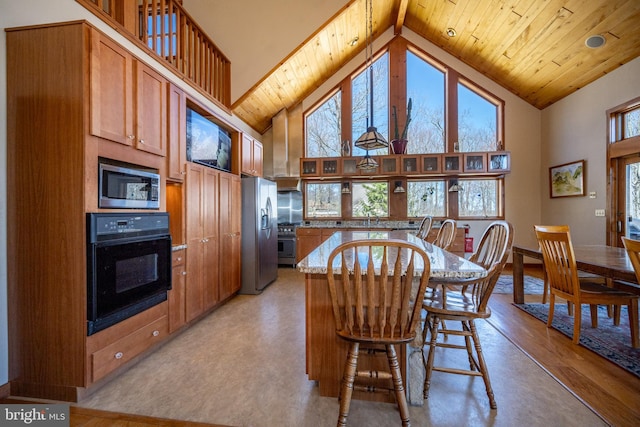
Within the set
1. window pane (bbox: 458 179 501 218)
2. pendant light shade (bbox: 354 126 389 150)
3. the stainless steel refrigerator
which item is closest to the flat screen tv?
the stainless steel refrigerator

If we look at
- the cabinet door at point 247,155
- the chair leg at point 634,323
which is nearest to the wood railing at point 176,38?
the cabinet door at point 247,155

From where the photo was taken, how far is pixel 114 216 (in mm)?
1768

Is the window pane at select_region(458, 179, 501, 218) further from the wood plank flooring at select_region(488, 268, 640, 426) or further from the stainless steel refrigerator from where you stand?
the stainless steel refrigerator

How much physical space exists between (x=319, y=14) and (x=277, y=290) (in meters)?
3.99

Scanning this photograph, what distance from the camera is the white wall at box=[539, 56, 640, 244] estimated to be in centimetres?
381

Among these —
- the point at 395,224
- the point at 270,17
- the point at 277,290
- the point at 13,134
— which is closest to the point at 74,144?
the point at 13,134

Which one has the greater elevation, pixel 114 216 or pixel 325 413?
pixel 114 216

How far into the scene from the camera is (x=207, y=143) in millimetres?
3137

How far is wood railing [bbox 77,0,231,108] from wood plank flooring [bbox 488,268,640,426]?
4172 millimetres

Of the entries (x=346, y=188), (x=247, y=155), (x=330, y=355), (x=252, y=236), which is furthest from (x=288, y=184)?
(x=330, y=355)

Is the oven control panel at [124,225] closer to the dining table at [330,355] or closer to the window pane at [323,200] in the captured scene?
the dining table at [330,355]

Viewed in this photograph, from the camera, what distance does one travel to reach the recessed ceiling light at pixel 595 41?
3.52 meters

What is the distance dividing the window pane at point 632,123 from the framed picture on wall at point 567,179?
72 centimetres

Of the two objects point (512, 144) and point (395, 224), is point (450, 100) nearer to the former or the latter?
point (512, 144)
